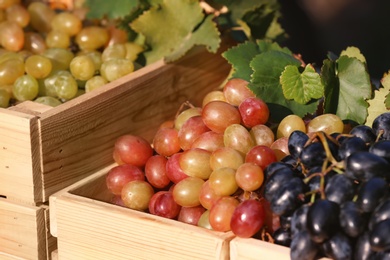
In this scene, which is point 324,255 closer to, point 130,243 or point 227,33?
point 130,243

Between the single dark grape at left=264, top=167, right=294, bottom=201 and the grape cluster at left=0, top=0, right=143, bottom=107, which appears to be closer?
the single dark grape at left=264, top=167, right=294, bottom=201

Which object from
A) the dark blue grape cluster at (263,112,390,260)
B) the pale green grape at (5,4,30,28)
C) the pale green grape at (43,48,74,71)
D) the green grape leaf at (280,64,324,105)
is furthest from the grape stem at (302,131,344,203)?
Result: the pale green grape at (5,4,30,28)

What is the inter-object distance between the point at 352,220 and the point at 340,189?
58mm

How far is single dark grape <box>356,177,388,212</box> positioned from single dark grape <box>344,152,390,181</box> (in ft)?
0.07

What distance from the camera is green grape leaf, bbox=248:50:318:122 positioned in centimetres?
149

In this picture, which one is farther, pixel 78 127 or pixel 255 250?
pixel 78 127

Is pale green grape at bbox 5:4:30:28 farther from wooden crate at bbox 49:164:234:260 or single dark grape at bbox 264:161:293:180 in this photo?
single dark grape at bbox 264:161:293:180

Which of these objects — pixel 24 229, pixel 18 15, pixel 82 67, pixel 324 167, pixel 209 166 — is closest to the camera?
pixel 324 167

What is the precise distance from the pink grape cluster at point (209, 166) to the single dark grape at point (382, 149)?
7.7 inches

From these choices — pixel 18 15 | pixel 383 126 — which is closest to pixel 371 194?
pixel 383 126

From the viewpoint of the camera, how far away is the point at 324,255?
1082mm

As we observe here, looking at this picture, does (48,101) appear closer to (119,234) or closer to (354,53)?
(119,234)

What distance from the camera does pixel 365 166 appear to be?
1053 millimetres

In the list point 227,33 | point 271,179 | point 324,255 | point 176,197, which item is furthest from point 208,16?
point 324,255
